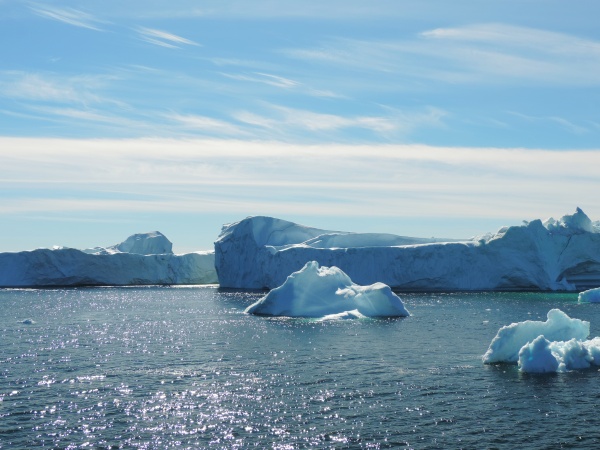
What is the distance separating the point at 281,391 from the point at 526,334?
374 inches

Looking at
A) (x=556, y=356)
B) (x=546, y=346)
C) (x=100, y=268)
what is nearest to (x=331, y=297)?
(x=556, y=356)

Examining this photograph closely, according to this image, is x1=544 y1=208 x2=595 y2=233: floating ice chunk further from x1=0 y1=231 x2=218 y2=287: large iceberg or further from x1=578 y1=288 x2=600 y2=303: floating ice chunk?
x1=0 y1=231 x2=218 y2=287: large iceberg

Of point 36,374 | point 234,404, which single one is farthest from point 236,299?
point 234,404

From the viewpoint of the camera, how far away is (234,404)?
1778 centimetres

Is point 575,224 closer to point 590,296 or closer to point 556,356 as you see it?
point 590,296

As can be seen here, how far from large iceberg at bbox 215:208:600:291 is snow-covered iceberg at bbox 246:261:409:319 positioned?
2145 centimetres

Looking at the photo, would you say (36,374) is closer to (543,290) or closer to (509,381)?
(509,381)

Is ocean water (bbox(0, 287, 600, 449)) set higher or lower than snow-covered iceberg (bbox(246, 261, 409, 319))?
lower

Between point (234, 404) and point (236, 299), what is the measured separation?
40.5 meters

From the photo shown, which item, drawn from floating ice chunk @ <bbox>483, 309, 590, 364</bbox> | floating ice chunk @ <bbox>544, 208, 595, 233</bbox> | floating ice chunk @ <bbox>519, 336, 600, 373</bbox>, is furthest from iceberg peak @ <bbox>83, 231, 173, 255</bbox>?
floating ice chunk @ <bbox>519, 336, 600, 373</bbox>

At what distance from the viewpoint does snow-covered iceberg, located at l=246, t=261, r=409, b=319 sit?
40.7m

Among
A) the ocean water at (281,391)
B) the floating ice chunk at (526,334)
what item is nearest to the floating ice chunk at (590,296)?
the ocean water at (281,391)

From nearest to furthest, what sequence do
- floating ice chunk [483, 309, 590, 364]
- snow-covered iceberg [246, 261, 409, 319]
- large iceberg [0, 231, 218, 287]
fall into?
floating ice chunk [483, 309, 590, 364] → snow-covered iceberg [246, 261, 409, 319] → large iceberg [0, 231, 218, 287]

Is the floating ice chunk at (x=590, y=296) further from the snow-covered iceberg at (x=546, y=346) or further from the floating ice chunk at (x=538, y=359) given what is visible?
the floating ice chunk at (x=538, y=359)
